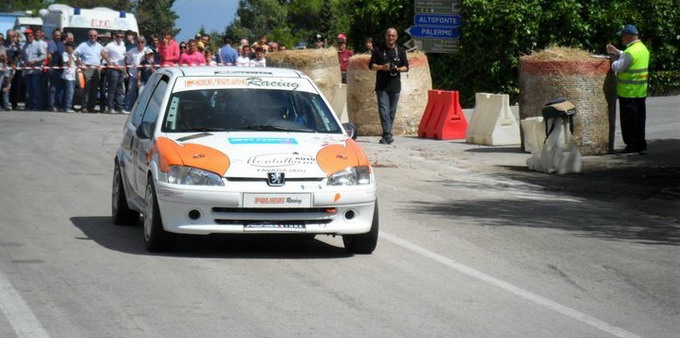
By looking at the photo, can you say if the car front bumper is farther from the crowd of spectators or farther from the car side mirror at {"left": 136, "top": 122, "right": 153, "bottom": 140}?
the crowd of spectators

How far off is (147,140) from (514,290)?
11.7 feet

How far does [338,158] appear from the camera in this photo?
11047 mm

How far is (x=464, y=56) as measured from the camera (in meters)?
34.3

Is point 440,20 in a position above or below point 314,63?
above

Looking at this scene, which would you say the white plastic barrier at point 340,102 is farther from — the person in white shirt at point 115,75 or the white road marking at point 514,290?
the white road marking at point 514,290

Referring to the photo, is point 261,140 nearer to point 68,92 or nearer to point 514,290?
point 514,290

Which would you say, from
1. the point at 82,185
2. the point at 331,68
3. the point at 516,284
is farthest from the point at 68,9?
the point at 516,284

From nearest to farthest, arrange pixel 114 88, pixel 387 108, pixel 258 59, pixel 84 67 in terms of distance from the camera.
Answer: pixel 387 108 → pixel 84 67 → pixel 114 88 → pixel 258 59

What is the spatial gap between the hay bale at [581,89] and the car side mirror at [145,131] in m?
10.2

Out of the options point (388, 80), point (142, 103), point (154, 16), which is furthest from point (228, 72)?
point (154, 16)

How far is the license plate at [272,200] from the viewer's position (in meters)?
10.6

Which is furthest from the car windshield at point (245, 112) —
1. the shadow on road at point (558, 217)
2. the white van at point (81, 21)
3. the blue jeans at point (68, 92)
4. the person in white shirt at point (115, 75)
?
the white van at point (81, 21)

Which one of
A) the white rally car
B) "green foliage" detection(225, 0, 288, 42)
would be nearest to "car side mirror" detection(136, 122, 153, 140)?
the white rally car

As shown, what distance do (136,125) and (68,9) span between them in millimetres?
30578
